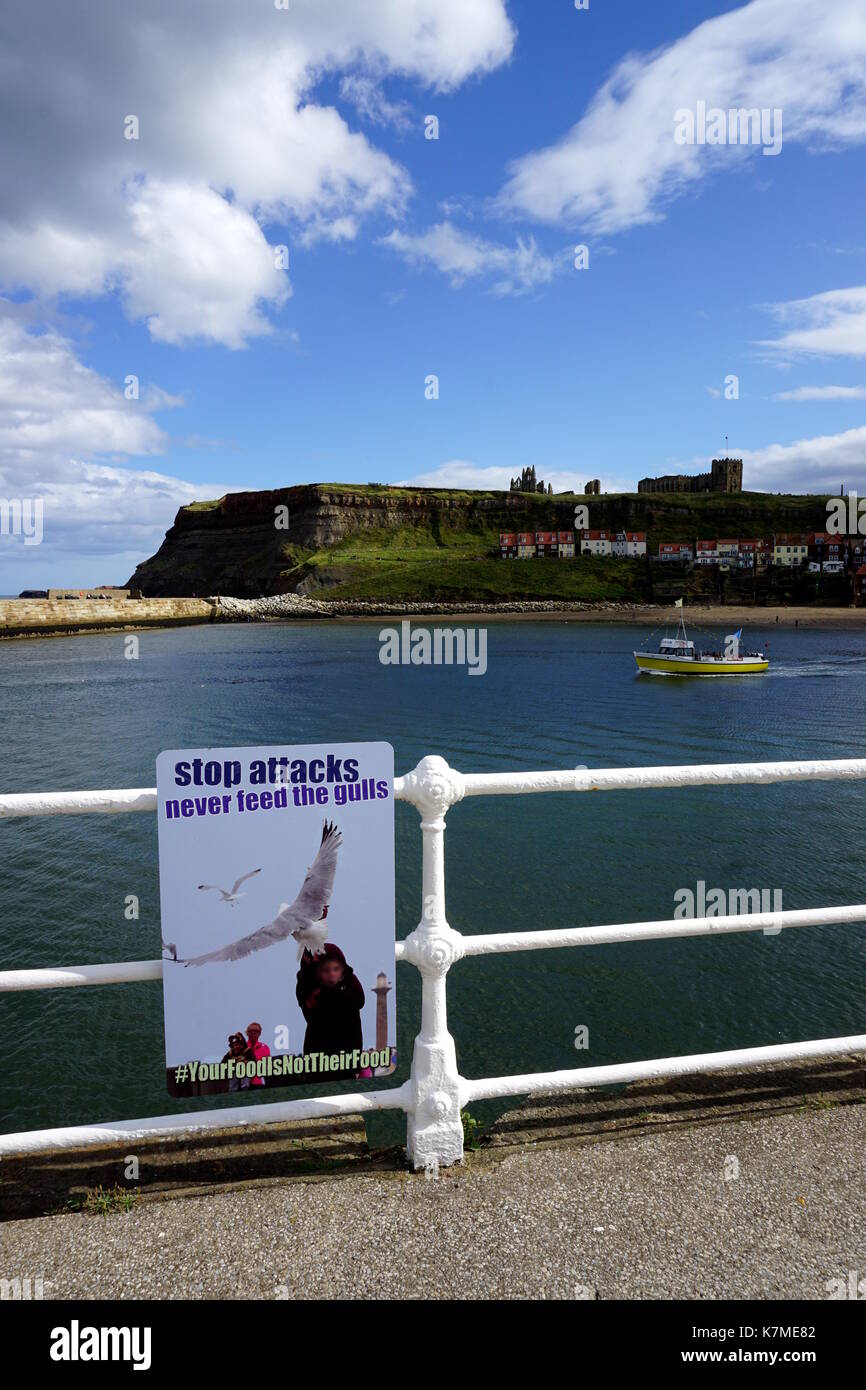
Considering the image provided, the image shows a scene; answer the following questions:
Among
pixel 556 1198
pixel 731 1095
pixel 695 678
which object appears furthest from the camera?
pixel 695 678

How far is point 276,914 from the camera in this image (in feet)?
10.3

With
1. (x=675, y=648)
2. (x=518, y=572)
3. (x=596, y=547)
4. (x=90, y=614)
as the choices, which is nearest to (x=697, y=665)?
(x=675, y=648)

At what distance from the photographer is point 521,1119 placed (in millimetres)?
3564

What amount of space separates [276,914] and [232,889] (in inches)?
8.4

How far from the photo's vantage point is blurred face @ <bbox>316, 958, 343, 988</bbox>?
10.6 ft

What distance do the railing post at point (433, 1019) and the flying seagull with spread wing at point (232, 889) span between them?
0.70 metres

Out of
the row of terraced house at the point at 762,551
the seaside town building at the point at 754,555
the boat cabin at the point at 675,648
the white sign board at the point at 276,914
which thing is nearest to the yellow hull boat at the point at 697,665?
the boat cabin at the point at 675,648

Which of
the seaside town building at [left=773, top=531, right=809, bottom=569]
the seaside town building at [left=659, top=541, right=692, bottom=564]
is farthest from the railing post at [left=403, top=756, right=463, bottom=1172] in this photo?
the seaside town building at [left=659, top=541, right=692, bottom=564]

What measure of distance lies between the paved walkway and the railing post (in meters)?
0.13

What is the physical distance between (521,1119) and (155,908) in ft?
38.6

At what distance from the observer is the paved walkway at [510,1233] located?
2.56 metres

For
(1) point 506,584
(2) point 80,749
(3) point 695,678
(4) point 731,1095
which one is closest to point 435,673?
(3) point 695,678

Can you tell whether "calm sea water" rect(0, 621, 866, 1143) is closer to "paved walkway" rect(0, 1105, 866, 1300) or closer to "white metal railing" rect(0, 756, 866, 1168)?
"white metal railing" rect(0, 756, 866, 1168)
